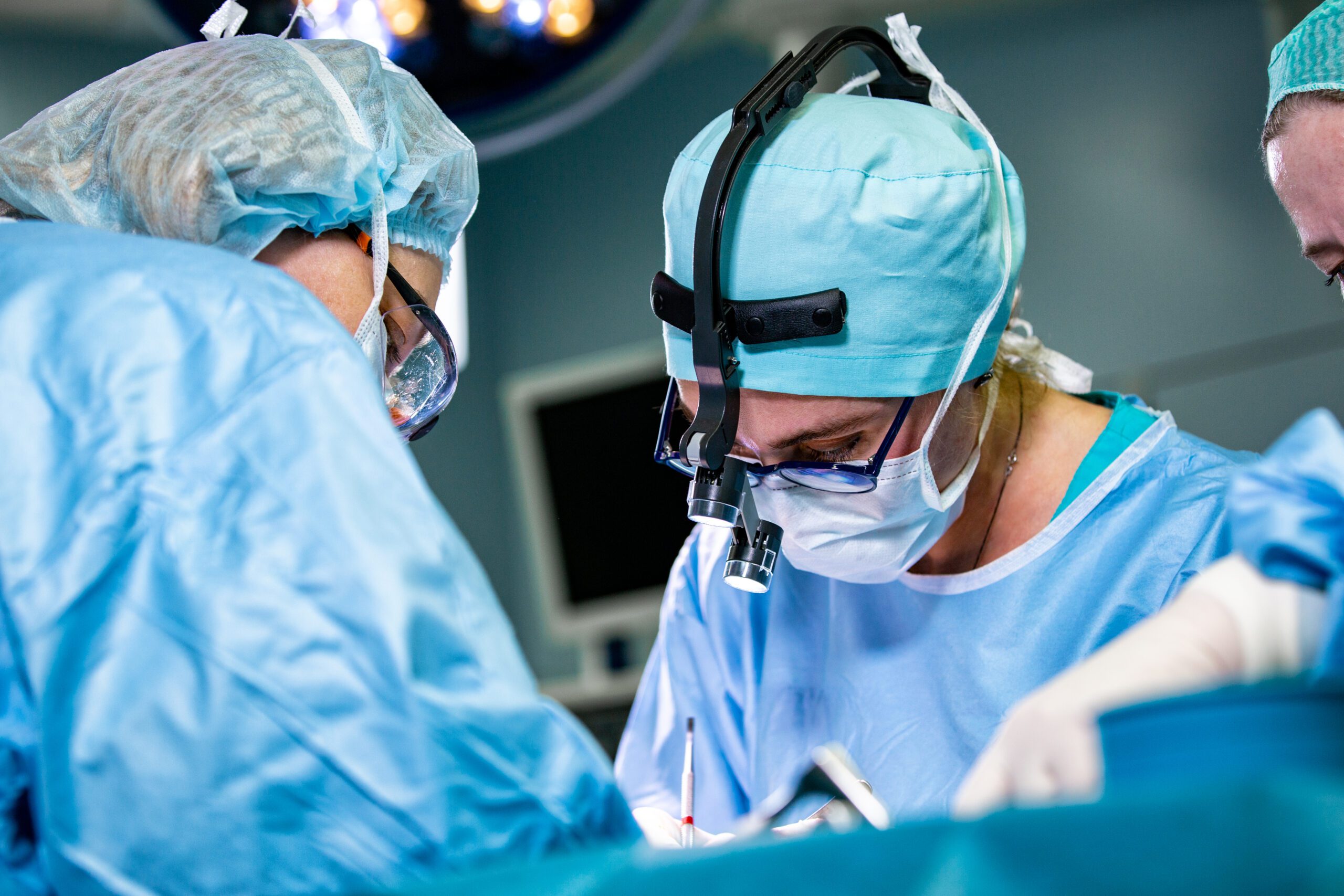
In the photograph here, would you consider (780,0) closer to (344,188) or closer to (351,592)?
(344,188)

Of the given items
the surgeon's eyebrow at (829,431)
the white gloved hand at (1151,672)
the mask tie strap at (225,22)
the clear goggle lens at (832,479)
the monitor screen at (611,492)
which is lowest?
the monitor screen at (611,492)

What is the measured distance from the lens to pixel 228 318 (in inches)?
33.3

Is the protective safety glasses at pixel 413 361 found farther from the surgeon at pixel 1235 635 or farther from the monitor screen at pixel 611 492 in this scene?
the monitor screen at pixel 611 492

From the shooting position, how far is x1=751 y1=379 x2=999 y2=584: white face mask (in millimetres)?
1497

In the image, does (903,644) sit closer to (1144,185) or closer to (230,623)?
(230,623)

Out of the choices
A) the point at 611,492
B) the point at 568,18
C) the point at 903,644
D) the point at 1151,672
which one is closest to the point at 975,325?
the point at 903,644

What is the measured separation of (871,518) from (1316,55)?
0.88m

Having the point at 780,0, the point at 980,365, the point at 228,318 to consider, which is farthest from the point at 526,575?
the point at 228,318

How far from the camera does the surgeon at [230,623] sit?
0.74 m

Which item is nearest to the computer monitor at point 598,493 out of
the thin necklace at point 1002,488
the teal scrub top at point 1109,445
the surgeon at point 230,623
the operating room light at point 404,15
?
the operating room light at point 404,15

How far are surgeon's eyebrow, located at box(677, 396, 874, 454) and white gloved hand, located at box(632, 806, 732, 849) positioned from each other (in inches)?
21.4

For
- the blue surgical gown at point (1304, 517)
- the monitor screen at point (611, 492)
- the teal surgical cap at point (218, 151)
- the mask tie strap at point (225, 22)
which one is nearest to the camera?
Result: the blue surgical gown at point (1304, 517)

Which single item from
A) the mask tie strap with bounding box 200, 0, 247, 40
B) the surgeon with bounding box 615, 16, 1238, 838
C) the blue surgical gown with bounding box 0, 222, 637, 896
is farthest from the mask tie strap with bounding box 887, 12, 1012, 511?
the mask tie strap with bounding box 200, 0, 247, 40

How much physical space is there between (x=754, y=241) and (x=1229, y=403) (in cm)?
234
